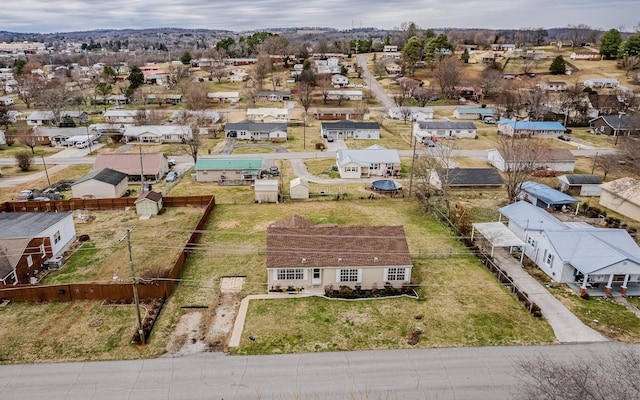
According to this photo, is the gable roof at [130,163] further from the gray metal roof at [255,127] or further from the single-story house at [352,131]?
the single-story house at [352,131]

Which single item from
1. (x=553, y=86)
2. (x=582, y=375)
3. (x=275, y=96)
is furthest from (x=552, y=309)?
Answer: (x=553, y=86)

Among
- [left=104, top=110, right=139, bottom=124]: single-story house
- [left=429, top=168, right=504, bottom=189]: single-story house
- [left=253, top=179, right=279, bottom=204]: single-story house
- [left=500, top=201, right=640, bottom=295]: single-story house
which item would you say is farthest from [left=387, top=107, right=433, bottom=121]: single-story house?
[left=500, top=201, right=640, bottom=295]: single-story house

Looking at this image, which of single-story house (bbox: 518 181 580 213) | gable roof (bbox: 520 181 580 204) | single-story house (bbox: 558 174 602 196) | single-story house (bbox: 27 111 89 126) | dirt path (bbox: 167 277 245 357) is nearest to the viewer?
dirt path (bbox: 167 277 245 357)

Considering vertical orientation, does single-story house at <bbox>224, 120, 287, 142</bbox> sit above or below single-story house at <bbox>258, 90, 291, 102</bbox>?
below

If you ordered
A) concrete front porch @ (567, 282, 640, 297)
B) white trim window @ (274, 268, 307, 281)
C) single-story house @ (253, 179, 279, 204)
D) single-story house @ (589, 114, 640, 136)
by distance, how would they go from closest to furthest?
concrete front porch @ (567, 282, 640, 297) < white trim window @ (274, 268, 307, 281) < single-story house @ (253, 179, 279, 204) < single-story house @ (589, 114, 640, 136)

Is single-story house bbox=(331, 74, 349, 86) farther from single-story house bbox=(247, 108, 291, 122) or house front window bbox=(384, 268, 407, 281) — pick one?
house front window bbox=(384, 268, 407, 281)

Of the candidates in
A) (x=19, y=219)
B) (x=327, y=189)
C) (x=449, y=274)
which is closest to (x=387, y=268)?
(x=449, y=274)

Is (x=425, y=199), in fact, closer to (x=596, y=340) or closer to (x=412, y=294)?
(x=412, y=294)
